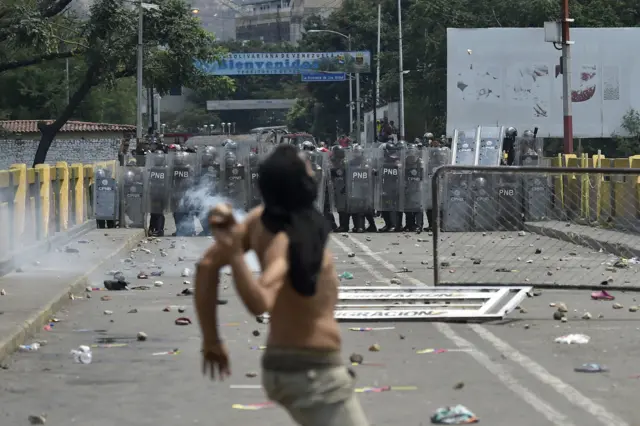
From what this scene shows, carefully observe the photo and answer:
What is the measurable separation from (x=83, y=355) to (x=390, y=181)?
53.1 feet

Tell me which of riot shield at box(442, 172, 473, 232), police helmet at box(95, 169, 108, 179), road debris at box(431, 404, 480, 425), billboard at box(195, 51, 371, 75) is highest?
billboard at box(195, 51, 371, 75)

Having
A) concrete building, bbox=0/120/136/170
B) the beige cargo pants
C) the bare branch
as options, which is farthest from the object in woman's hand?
concrete building, bbox=0/120/136/170

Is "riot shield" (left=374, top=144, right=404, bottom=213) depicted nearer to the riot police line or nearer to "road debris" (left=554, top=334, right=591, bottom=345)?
the riot police line

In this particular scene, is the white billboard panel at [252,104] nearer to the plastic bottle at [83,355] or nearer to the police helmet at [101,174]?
the police helmet at [101,174]

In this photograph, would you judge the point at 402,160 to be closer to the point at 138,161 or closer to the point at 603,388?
the point at 138,161

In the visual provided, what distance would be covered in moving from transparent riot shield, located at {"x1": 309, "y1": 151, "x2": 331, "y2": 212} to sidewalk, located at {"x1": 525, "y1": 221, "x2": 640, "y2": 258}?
6016mm

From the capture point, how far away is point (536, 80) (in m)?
47.4

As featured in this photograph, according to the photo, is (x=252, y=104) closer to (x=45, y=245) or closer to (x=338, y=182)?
(x=338, y=182)

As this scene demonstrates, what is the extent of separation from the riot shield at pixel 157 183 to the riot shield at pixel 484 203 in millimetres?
6593

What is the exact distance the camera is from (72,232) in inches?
866

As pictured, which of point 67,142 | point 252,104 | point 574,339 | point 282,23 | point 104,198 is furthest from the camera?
point 282,23

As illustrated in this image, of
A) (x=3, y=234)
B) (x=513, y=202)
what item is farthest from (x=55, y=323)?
(x=513, y=202)

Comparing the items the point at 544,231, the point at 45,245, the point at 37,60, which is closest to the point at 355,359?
the point at 45,245

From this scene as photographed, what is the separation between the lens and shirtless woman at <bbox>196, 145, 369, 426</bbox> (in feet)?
13.5
